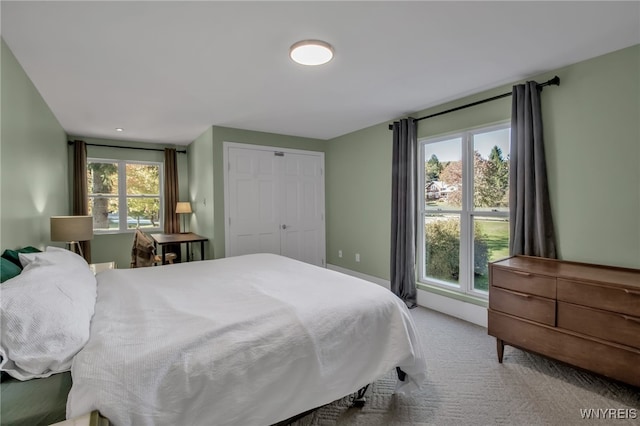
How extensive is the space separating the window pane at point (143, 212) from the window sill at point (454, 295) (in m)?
4.93

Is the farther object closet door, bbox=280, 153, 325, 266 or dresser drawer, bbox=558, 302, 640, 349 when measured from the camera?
closet door, bbox=280, 153, 325, 266

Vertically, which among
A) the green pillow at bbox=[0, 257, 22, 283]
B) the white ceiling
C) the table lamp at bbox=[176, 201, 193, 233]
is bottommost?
the green pillow at bbox=[0, 257, 22, 283]

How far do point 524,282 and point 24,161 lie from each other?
417 cm

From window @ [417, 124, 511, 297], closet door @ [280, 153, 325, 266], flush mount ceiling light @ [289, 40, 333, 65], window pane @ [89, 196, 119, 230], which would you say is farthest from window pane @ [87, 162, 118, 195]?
window @ [417, 124, 511, 297]

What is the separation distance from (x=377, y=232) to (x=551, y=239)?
2170mm

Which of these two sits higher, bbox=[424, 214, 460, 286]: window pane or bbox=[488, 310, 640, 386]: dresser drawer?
bbox=[424, 214, 460, 286]: window pane

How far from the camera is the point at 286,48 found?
218cm

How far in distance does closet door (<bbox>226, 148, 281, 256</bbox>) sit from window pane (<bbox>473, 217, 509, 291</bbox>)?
2934 millimetres

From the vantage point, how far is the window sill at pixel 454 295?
3.20m

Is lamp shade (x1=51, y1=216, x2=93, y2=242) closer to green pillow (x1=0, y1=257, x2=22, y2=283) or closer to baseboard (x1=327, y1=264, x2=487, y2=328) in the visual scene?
green pillow (x1=0, y1=257, x2=22, y2=283)

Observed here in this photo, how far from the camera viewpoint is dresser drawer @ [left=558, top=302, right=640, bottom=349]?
1.81 meters

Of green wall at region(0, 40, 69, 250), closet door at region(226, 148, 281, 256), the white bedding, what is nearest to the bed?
the white bedding

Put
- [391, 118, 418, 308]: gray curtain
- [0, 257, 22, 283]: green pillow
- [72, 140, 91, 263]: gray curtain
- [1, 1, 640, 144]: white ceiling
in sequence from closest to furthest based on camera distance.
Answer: [0, 257, 22, 283]: green pillow < [1, 1, 640, 144]: white ceiling < [391, 118, 418, 308]: gray curtain < [72, 140, 91, 263]: gray curtain

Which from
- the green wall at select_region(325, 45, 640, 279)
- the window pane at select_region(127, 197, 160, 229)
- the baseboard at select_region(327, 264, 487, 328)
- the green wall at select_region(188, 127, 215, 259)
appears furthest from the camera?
the window pane at select_region(127, 197, 160, 229)
